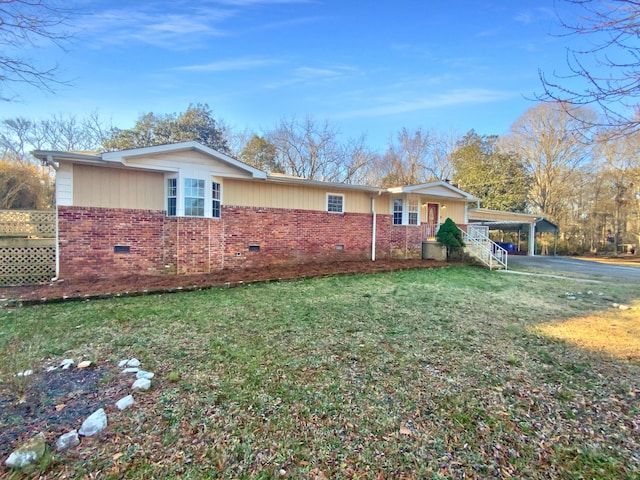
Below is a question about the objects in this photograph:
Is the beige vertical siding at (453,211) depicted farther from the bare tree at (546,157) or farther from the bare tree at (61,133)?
the bare tree at (61,133)

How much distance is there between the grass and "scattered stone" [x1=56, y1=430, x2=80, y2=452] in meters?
0.10

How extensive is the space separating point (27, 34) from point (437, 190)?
45.8 ft

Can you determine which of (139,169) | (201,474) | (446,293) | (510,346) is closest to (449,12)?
(446,293)

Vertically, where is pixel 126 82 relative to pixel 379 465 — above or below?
above

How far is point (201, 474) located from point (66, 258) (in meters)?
8.50

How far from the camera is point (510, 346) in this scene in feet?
13.8

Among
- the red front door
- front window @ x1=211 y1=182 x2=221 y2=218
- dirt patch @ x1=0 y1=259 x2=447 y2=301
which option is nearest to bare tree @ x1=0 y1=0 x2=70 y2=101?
dirt patch @ x1=0 y1=259 x2=447 y2=301

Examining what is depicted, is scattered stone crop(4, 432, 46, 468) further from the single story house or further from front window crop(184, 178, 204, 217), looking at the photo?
front window crop(184, 178, 204, 217)

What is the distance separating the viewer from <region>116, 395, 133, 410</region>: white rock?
262 centimetres

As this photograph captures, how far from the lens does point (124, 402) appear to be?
8.71 ft

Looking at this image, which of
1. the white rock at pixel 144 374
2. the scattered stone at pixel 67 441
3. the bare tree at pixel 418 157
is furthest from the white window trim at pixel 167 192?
the bare tree at pixel 418 157

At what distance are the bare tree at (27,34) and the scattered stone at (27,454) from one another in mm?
5306

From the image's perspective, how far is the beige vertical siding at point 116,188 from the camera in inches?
326

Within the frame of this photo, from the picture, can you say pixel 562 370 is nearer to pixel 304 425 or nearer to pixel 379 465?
pixel 379 465
